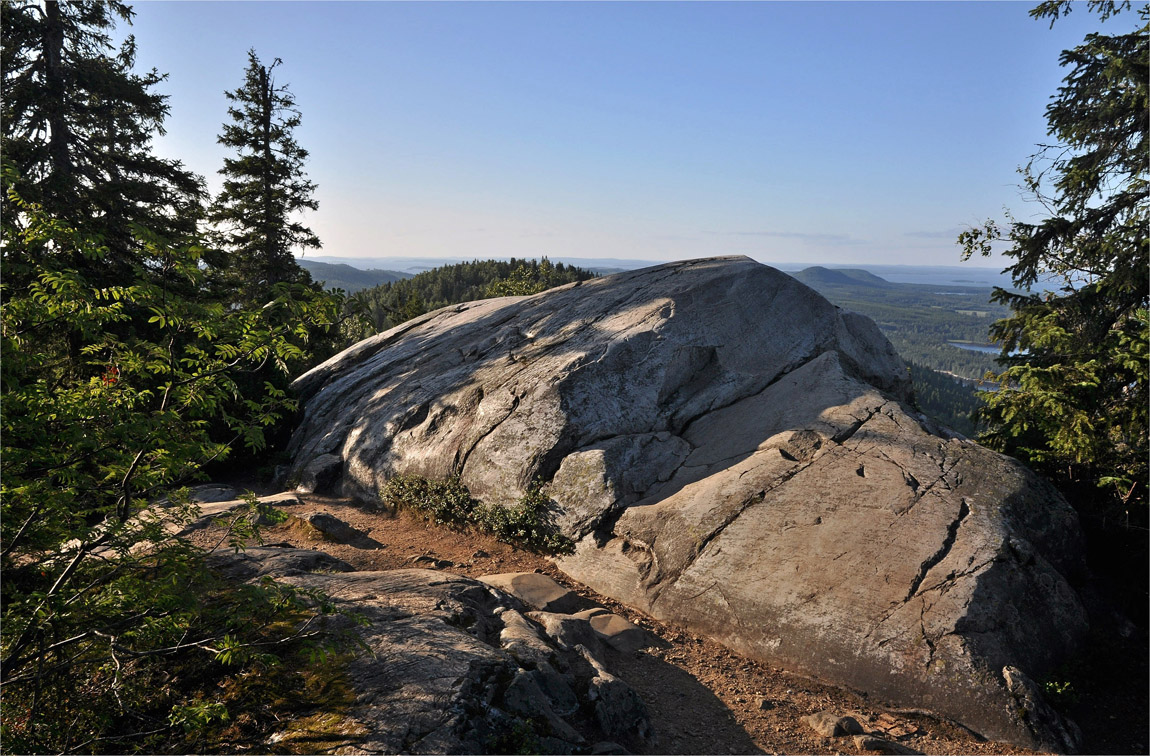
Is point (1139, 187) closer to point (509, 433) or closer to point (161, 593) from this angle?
point (509, 433)

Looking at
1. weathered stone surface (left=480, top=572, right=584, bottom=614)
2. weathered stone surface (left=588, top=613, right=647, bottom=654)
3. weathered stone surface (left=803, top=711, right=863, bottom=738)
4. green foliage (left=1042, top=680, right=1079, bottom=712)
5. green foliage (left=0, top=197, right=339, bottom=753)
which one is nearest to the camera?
green foliage (left=0, top=197, right=339, bottom=753)

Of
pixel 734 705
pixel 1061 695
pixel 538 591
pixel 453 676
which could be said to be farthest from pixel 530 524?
pixel 1061 695

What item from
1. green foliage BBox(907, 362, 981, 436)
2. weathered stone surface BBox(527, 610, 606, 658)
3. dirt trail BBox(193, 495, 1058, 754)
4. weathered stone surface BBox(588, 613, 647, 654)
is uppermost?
weathered stone surface BBox(527, 610, 606, 658)

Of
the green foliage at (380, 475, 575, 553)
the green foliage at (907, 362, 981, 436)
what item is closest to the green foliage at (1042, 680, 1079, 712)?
the green foliage at (380, 475, 575, 553)

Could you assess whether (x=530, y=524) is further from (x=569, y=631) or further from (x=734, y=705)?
(x=734, y=705)

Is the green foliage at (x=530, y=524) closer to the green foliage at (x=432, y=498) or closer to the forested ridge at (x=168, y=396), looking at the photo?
the green foliage at (x=432, y=498)

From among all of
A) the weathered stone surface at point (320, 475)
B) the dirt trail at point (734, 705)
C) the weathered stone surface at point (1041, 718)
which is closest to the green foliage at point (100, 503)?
the dirt trail at point (734, 705)

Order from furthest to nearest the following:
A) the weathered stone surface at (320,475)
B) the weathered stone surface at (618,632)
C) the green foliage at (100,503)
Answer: the weathered stone surface at (320,475), the weathered stone surface at (618,632), the green foliage at (100,503)

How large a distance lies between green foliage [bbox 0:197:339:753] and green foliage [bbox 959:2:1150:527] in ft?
40.5

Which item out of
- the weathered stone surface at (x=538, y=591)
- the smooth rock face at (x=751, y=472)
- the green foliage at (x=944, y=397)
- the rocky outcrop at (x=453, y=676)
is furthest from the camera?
the green foliage at (x=944, y=397)

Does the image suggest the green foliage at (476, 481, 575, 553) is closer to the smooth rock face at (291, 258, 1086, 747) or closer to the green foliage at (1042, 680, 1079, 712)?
the smooth rock face at (291, 258, 1086, 747)

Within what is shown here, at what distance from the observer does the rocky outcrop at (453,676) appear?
18.1 feet

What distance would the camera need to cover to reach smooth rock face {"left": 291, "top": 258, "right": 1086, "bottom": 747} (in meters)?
8.74

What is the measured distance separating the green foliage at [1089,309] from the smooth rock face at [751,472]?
1.37 meters
